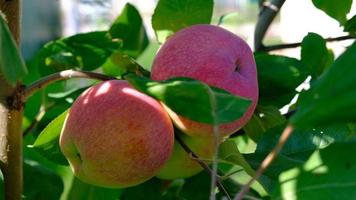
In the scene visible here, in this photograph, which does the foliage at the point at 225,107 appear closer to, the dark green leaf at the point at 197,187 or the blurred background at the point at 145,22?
the dark green leaf at the point at 197,187

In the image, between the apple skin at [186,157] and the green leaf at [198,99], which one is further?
the apple skin at [186,157]

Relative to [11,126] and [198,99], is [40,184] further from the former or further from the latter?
[198,99]

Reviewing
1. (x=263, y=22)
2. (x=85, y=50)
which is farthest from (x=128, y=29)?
(x=263, y=22)

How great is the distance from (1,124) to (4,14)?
11cm

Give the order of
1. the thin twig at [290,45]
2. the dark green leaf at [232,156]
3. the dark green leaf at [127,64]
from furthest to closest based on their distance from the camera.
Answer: the thin twig at [290,45]
the dark green leaf at [127,64]
the dark green leaf at [232,156]

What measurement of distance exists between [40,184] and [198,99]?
38 centimetres

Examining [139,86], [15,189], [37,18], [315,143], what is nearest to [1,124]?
[15,189]

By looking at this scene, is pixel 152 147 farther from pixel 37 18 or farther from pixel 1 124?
pixel 37 18

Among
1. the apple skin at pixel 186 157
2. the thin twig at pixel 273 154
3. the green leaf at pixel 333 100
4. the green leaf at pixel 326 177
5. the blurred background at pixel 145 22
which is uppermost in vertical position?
the green leaf at pixel 333 100

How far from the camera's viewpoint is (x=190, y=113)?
52cm

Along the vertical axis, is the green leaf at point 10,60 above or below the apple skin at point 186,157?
above

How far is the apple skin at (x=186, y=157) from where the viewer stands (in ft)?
2.23

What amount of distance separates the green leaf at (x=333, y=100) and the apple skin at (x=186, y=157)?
0.20 meters

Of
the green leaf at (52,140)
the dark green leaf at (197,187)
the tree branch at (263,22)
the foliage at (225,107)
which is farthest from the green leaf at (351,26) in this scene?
the green leaf at (52,140)
